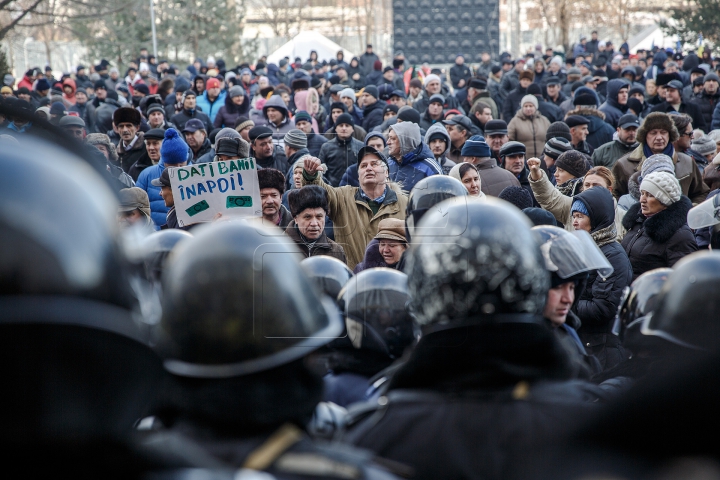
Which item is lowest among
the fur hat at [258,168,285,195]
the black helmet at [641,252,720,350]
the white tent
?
the fur hat at [258,168,285,195]

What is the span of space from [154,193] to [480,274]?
5.67 metres

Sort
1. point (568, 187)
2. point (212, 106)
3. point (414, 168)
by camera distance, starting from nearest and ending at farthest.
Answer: point (568, 187) → point (414, 168) → point (212, 106)

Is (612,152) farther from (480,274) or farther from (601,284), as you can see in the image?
(480,274)

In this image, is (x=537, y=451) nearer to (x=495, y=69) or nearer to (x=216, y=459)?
(x=216, y=459)

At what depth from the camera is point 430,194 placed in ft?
12.5

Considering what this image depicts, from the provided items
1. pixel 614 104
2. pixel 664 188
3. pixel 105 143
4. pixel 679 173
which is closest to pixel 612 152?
pixel 679 173

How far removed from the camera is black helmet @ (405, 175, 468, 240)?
3682 millimetres

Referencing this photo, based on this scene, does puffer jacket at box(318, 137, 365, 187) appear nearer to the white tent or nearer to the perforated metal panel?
the perforated metal panel

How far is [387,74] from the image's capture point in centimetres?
1920

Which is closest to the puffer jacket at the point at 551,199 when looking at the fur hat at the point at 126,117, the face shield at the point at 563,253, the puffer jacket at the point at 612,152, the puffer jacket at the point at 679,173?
the puffer jacket at the point at 679,173

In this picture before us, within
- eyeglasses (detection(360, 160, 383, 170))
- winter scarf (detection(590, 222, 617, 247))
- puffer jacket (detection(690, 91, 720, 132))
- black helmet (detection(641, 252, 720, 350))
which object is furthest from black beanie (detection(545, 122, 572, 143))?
black helmet (detection(641, 252, 720, 350))

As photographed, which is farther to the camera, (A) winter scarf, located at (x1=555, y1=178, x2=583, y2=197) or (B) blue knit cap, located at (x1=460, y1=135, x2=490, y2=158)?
(B) blue knit cap, located at (x1=460, y1=135, x2=490, y2=158)

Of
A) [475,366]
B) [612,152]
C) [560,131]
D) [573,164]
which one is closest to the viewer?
[475,366]

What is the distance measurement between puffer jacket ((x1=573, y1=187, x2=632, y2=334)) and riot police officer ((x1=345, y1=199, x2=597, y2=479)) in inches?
96.4
